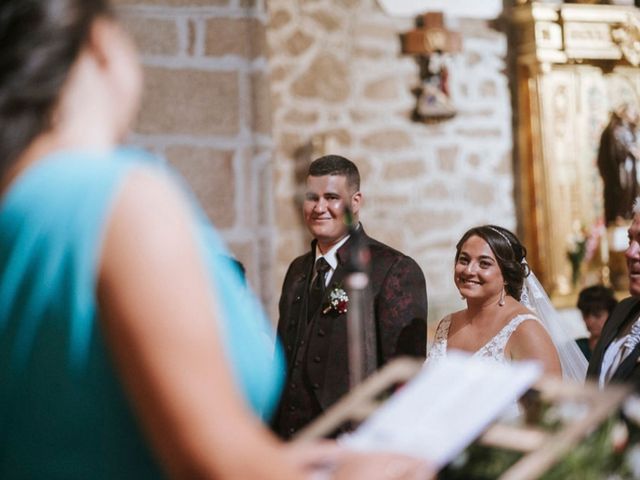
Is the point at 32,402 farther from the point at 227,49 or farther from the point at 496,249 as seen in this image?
the point at 496,249

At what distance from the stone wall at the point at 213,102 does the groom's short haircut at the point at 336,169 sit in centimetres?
130

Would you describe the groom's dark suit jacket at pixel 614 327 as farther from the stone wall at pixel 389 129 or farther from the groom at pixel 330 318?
the stone wall at pixel 389 129

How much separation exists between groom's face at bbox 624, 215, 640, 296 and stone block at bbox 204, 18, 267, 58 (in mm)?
1755

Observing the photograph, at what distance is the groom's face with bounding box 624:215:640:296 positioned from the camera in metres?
3.21

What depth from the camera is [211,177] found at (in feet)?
7.50

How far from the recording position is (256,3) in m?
2.32

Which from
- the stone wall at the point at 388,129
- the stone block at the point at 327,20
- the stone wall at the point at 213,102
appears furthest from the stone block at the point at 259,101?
the stone block at the point at 327,20

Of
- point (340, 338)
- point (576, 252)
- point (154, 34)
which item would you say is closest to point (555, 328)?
point (340, 338)

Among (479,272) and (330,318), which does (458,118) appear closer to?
→ (479,272)

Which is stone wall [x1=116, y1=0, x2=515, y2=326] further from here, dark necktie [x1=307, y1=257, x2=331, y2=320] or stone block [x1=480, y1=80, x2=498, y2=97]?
dark necktie [x1=307, y1=257, x2=331, y2=320]

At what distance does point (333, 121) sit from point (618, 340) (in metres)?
4.01

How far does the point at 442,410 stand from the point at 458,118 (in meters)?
6.41

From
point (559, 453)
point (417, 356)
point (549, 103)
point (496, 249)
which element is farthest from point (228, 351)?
point (549, 103)

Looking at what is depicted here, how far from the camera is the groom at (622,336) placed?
9.84 feet
